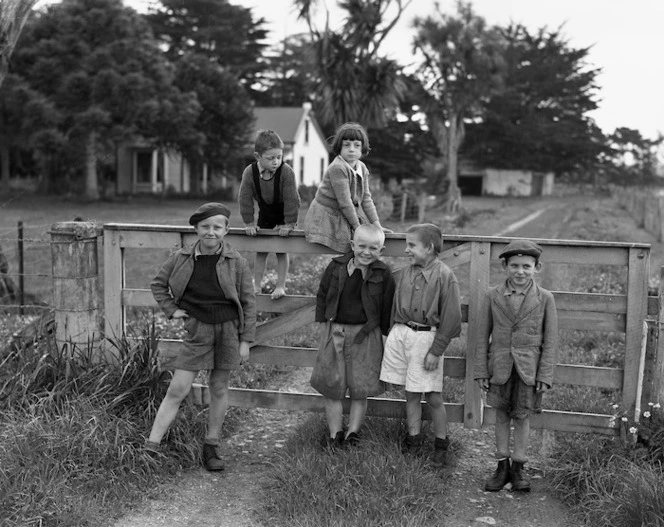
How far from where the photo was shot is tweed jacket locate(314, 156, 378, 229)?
4.96m

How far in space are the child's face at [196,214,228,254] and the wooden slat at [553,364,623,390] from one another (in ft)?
7.22

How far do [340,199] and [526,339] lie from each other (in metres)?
1.46

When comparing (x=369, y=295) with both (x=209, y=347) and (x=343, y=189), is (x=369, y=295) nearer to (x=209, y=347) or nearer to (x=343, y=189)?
(x=343, y=189)

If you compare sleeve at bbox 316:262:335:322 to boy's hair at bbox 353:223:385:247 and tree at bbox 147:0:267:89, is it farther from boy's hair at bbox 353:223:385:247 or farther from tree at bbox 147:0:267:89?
tree at bbox 147:0:267:89

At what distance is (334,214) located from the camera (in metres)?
5.04

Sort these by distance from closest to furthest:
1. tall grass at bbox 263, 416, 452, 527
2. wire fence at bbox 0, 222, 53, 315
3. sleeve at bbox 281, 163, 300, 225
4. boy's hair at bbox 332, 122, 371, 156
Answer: tall grass at bbox 263, 416, 452, 527, boy's hair at bbox 332, 122, 371, 156, sleeve at bbox 281, 163, 300, 225, wire fence at bbox 0, 222, 53, 315

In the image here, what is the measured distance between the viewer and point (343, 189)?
16.3 ft

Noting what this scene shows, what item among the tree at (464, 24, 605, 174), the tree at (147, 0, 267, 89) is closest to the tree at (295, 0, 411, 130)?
the tree at (147, 0, 267, 89)

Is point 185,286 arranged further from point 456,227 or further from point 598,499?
point 456,227

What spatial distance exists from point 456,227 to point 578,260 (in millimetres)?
19854

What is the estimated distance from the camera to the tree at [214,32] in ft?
167

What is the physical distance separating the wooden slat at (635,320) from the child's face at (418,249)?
121cm

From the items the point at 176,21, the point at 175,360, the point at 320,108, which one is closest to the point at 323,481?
the point at 175,360

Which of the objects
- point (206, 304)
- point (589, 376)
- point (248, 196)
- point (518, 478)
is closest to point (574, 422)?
point (589, 376)
